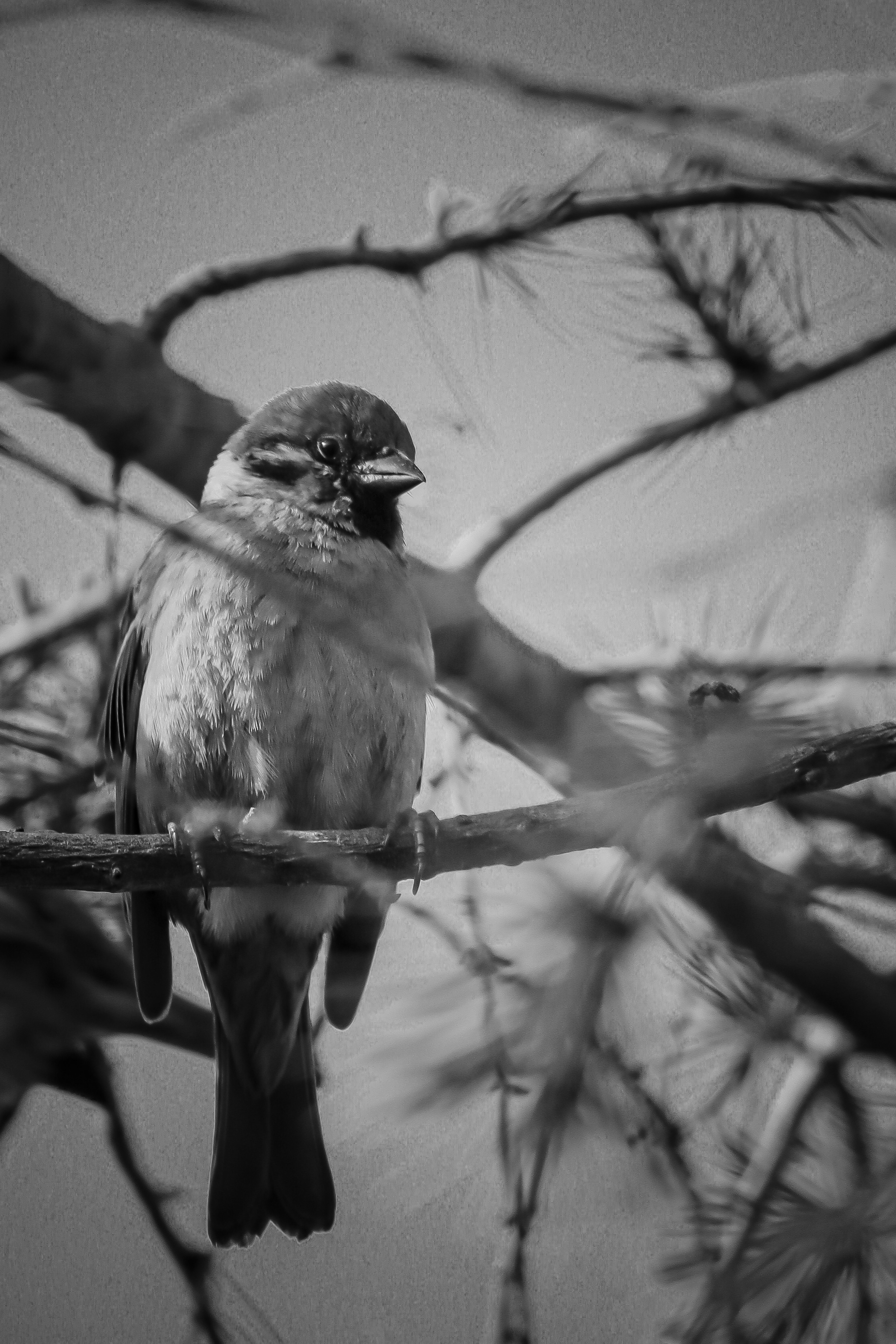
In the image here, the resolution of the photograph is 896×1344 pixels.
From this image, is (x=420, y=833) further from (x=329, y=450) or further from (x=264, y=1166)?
(x=329, y=450)

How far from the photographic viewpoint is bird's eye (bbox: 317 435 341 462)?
2.65 metres

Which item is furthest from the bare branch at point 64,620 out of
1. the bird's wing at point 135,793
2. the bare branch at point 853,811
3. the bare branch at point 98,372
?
the bare branch at point 853,811

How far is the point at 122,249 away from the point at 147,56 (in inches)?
14.9

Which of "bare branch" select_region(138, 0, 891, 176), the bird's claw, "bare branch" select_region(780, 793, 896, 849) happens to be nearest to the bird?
the bird's claw

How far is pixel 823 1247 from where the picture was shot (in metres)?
0.89

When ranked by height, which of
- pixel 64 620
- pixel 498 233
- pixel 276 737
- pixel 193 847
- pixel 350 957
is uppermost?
pixel 498 233

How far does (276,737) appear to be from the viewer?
7.38 ft

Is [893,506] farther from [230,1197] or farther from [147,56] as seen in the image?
[147,56]

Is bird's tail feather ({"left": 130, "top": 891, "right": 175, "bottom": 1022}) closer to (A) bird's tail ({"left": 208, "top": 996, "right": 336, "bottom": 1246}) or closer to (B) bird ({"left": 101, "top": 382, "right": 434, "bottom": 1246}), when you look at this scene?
(B) bird ({"left": 101, "top": 382, "right": 434, "bottom": 1246})

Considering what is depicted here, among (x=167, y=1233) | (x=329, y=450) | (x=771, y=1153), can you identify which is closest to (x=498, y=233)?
(x=329, y=450)

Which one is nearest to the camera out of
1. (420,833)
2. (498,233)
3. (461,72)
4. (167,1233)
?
(461,72)

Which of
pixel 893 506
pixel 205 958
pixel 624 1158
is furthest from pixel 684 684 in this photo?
pixel 205 958

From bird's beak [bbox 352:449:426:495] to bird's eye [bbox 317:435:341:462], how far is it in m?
0.06

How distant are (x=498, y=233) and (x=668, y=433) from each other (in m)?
0.50
